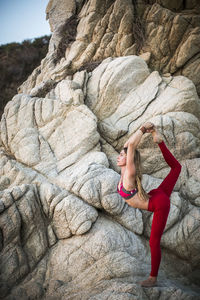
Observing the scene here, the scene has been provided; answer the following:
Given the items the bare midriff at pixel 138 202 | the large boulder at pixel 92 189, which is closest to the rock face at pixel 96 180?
the large boulder at pixel 92 189

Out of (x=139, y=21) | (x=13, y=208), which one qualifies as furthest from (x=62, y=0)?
(x=13, y=208)

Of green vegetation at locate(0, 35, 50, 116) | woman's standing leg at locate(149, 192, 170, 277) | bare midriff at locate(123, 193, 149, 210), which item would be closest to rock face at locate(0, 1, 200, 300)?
woman's standing leg at locate(149, 192, 170, 277)

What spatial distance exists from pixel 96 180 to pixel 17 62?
19933 mm

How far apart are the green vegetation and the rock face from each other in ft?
32.9

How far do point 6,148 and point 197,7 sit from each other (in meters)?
12.0

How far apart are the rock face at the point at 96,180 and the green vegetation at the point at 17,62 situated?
10.0 m

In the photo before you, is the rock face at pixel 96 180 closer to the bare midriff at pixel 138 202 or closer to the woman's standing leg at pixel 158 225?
the woman's standing leg at pixel 158 225

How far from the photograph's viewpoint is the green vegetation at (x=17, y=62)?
19.2 m

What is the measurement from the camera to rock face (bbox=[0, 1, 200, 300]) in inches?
212

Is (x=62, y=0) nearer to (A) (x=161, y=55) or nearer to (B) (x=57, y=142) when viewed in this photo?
(A) (x=161, y=55)

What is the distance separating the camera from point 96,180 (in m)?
6.78

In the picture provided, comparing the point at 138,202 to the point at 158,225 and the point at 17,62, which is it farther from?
the point at 17,62

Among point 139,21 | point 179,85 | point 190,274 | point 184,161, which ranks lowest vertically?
point 190,274

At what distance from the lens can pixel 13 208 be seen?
19.3 ft
